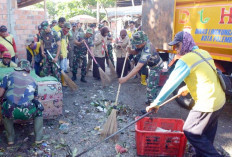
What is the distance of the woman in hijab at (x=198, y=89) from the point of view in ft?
8.75

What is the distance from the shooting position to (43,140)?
3787 millimetres

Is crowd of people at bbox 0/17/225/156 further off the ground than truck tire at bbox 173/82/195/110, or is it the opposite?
crowd of people at bbox 0/17/225/156

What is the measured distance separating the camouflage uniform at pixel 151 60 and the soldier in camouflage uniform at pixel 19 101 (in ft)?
6.66

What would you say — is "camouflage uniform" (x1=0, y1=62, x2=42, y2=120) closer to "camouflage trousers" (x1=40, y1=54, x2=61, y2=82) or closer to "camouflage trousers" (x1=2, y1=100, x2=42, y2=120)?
"camouflage trousers" (x1=2, y1=100, x2=42, y2=120)

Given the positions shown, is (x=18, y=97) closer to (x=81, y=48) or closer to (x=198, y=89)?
(x=198, y=89)

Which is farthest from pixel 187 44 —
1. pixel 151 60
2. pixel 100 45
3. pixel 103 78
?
pixel 100 45

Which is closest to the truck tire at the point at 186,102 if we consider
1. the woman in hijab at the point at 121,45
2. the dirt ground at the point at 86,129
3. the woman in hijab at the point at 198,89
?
the dirt ground at the point at 86,129

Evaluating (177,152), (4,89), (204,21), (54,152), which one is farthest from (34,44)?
(177,152)

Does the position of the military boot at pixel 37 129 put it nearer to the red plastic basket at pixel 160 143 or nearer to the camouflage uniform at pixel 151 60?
the red plastic basket at pixel 160 143

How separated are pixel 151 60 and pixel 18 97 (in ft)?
8.50

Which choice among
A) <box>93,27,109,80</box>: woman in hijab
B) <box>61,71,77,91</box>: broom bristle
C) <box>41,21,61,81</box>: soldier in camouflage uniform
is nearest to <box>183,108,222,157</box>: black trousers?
<box>61,71,77,91</box>: broom bristle

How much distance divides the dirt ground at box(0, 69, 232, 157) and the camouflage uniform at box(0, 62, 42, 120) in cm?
54

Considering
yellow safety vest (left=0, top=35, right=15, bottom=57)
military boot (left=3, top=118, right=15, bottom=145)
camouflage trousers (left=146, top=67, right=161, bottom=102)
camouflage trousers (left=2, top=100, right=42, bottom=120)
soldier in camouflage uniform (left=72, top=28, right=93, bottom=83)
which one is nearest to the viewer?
camouflage trousers (left=2, top=100, right=42, bottom=120)

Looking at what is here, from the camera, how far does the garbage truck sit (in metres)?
4.75
